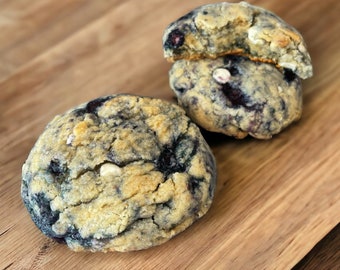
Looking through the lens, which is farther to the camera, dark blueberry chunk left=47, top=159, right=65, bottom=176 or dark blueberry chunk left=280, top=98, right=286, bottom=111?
dark blueberry chunk left=280, top=98, right=286, bottom=111

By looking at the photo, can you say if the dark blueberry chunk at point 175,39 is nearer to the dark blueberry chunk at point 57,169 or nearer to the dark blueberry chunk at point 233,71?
the dark blueberry chunk at point 233,71

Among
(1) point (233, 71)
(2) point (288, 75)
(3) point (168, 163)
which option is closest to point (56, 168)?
(3) point (168, 163)

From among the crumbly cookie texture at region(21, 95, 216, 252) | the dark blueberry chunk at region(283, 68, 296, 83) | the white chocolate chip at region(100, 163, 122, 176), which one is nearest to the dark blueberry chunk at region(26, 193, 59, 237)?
the crumbly cookie texture at region(21, 95, 216, 252)

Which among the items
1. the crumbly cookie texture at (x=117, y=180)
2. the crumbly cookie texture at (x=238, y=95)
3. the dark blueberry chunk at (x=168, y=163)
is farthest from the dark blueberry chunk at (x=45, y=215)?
the crumbly cookie texture at (x=238, y=95)

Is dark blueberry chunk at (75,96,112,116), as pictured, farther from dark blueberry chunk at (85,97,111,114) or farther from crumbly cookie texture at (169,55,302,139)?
crumbly cookie texture at (169,55,302,139)

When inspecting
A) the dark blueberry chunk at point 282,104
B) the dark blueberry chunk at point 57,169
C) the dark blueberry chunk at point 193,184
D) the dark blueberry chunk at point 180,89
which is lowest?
the dark blueberry chunk at point 282,104

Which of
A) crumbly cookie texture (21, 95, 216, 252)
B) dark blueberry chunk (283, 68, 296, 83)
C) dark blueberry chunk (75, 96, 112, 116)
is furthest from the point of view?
dark blueberry chunk (283, 68, 296, 83)
